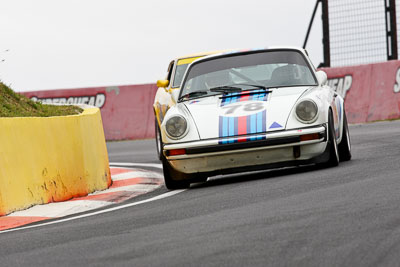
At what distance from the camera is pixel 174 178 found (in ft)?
25.0

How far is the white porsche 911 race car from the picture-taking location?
723 cm

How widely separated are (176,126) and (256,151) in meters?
0.75

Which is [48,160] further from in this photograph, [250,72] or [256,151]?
[250,72]

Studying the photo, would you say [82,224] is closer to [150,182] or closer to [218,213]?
[218,213]

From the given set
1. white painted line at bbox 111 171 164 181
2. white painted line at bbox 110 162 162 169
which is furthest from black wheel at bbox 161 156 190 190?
white painted line at bbox 110 162 162 169

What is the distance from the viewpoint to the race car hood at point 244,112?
7.24m

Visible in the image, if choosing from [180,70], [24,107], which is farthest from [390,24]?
[24,107]

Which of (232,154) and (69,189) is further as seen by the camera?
(69,189)

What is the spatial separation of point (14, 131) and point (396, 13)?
33.2 feet


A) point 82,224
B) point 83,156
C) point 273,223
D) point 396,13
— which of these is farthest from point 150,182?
point 396,13

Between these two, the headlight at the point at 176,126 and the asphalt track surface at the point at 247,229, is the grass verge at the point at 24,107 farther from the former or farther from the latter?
the asphalt track surface at the point at 247,229

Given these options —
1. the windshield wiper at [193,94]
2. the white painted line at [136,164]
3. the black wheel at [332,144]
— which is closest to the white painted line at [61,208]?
the windshield wiper at [193,94]

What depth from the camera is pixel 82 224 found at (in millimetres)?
5816

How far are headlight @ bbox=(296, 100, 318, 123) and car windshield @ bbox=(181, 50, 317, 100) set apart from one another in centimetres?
68
